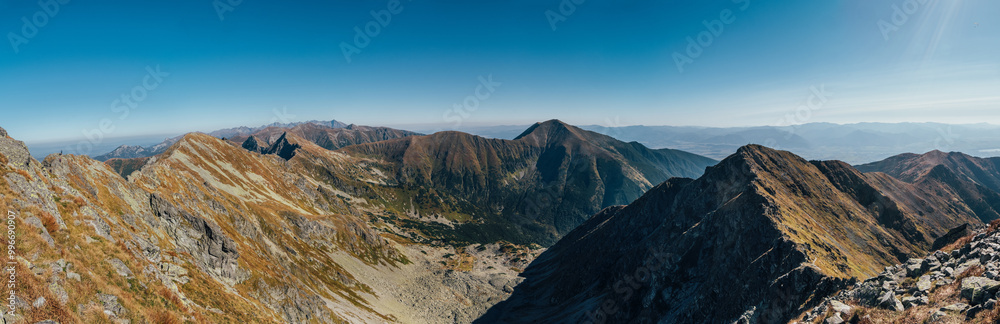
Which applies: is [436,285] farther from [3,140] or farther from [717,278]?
[3,140]

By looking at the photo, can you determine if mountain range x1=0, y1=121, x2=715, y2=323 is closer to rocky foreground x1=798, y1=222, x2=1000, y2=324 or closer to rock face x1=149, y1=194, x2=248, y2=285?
rock face x1=149, y1=194, x2=248, y2=285

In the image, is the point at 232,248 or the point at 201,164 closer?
the point at 232,248

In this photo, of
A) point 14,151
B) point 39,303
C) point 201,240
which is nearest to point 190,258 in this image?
point 201,240

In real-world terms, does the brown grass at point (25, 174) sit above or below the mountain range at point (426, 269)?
above


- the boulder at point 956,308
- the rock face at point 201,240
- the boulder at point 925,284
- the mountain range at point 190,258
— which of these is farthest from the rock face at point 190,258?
the boulder at point 925,284

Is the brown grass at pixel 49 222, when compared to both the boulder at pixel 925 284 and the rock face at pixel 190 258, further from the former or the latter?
the boulder at pixel 925 284

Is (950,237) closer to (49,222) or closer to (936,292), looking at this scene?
(936,292)

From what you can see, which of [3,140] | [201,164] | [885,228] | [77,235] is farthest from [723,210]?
[201,164]
